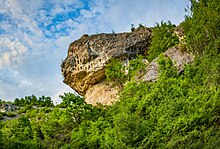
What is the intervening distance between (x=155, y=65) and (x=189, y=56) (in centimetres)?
218

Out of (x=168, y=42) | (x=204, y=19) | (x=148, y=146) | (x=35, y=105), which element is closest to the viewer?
(x=148, y=146)

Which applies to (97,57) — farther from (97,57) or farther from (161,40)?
(161,40)

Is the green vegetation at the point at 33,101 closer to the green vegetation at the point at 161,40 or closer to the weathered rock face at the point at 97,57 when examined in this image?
the weathered rock face at the point at 97,57

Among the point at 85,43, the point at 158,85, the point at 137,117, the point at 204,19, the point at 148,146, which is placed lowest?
the point at 148,146

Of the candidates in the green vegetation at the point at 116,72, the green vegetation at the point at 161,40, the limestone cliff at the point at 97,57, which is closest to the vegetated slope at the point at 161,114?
the green vegetation at the point at 161,40

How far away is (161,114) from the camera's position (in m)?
17.2

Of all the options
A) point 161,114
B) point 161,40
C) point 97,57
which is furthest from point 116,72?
point 161,114

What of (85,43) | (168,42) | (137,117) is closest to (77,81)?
(85,43)

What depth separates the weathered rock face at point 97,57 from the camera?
1080 inches

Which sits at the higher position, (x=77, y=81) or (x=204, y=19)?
(x=77, y=81)

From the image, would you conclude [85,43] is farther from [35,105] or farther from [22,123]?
[22,123]

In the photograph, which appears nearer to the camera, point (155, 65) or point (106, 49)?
point (155, 65)

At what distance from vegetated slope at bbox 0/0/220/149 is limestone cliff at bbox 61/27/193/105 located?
5.50 metres

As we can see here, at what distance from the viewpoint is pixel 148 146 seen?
15.5 meters
